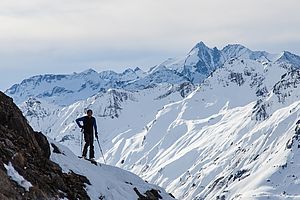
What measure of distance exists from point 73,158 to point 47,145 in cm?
297

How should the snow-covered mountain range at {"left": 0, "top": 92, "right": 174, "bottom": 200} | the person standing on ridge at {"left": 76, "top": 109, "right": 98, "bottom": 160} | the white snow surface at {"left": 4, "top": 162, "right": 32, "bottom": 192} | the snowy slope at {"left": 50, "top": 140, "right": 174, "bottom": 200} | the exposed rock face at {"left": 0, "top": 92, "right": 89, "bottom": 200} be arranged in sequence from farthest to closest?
1. the person standing on ridge at {"left": 76, "top": 109, "right": 98, "bottom": 160}
2. the snowy slope at {"left": 50, "top": 140, "right": 174, "bottom": 200}
3. the snow-covered mountain range at {"left": 0, "top": 92, "right": 174, "bottom": 200}
4. the white snow surface at {"left": 4, "top": 162, "right": 32, "bottom": 192}
5. the exposed rock face at {"left": 0, "top": 92, "right": 89, "bottom": 200}

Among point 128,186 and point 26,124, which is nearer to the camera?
point 26,124

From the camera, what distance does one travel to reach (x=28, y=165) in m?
23.3

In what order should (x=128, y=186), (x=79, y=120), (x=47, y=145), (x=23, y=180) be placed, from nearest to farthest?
1. (x=23, y=180)
2. (x=47, y=145)
3. (x=128, y=186)
4. (x=79, y=120)

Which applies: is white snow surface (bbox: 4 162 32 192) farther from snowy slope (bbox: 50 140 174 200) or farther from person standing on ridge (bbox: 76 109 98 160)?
person standing on ridge (bbox: 76 109 98 160)

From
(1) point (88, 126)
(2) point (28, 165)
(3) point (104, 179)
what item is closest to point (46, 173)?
(2) point (28, 165)

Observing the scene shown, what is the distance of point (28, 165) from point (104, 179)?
761 centimetres

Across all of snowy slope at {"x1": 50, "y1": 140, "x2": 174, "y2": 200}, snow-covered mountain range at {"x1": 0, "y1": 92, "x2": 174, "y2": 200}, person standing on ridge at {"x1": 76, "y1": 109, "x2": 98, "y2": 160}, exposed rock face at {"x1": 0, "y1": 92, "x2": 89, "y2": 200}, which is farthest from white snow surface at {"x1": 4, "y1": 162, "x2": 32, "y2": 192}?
person standing on ridge at {"x1": 76, "y1": 109, "x2": 98, "y2": 160}

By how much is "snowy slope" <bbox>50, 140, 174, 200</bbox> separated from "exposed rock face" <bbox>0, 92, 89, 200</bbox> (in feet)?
2.52

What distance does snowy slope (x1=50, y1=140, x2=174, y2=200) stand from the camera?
28641 millimetres

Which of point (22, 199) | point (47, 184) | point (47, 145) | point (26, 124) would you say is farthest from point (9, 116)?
point (22, 199)

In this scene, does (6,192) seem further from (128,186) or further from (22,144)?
(128,186)

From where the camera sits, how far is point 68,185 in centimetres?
2591

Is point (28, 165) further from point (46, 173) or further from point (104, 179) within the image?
point (104, 179)
